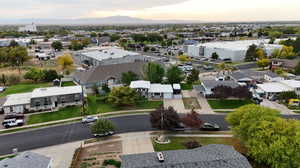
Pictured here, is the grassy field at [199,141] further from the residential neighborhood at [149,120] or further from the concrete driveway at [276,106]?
the concrete driveway at [276,106]

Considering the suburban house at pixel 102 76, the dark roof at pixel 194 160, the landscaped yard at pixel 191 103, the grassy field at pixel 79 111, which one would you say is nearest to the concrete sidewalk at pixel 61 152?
the dark roof at pixel 194 160

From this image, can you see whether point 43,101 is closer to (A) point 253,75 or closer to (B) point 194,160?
(B) point 194,160

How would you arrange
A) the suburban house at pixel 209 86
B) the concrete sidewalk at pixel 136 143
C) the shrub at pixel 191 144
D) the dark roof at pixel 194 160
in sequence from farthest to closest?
the suburban house at pixel 209 86 → the concrete sidewalk at pixel 136 143 → the shrub at pixel 191 144 → the dark roof at pixel 194 160

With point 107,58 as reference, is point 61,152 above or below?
below

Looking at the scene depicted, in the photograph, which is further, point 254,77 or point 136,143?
point 254,77

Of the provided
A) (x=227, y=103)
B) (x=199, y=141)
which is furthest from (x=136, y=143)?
(x=227, y=103)

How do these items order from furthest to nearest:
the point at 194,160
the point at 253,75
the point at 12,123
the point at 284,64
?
1. the point at 284,64
2. the point at 253,75
3. the point at 12,123
4. the point at 194,160

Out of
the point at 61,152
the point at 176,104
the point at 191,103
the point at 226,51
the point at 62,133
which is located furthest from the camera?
the point at 226,51
